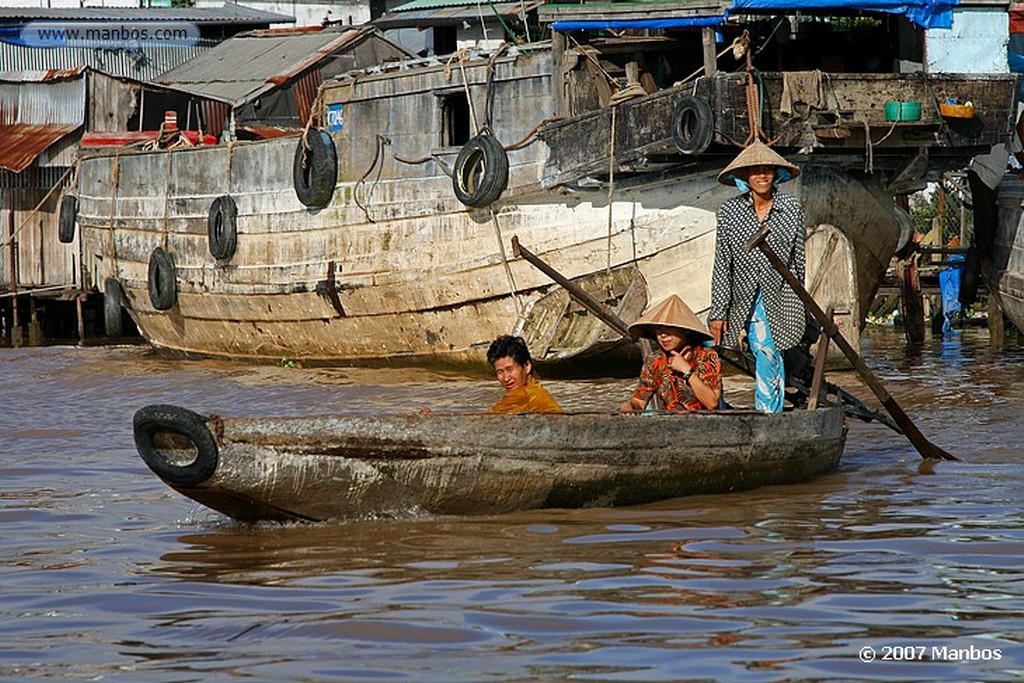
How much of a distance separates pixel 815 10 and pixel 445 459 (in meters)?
6.49

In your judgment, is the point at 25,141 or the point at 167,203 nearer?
the point at 167,203

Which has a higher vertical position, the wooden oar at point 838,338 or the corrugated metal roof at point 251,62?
the corrugated metal roof at point 251,62

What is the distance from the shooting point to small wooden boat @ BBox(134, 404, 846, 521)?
639 centimetres

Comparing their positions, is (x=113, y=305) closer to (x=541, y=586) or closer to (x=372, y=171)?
(x=372, y=171)

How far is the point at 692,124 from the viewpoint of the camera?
37.7ft

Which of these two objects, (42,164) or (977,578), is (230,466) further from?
(42,164)

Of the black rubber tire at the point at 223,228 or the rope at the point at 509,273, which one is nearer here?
the rope at the point at 509,273

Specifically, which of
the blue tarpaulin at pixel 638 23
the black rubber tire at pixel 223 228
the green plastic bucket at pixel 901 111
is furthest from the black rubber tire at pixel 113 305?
the green plastic bucket at pixel 901 111

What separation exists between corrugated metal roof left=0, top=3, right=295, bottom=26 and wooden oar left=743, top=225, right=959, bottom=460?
20.8 metres

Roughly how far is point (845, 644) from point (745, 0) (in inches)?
301

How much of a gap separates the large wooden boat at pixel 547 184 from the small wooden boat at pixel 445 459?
452 centimetres

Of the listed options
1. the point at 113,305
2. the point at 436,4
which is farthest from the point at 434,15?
the point at 113,305

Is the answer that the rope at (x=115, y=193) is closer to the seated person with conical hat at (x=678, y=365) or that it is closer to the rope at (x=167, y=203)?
the rope at (x=167, y=203)

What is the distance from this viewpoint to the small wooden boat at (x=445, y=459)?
6395 millimetres
